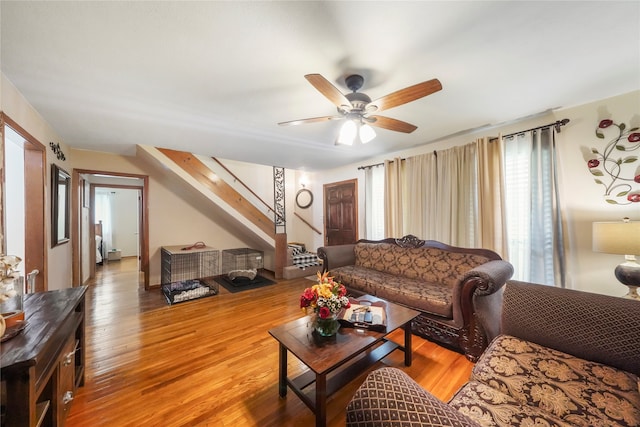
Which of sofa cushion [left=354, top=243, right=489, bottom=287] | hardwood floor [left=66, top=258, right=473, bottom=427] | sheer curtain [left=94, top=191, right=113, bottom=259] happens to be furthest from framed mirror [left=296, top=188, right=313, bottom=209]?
sheer curtain [left=94, top=191, right=113, bottom=259]

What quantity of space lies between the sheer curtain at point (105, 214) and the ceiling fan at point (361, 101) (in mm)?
7694

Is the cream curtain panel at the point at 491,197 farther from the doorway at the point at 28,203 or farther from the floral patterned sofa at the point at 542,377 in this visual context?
the doorway at the point at 28,203

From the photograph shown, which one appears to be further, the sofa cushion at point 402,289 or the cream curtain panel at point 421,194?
the cream curtain panel at point 421,194

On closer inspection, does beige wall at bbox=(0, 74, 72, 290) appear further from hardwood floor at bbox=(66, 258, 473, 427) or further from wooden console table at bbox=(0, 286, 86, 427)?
wooden console table at bbox=(0, 286, 86, 427)

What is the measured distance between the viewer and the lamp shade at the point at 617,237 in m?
1.77

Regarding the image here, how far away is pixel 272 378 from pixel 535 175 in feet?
11.1

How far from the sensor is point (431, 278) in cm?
290

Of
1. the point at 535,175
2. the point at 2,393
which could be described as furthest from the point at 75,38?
the point at 535,175

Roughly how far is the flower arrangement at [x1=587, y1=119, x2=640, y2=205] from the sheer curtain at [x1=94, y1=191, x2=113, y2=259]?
32.7 feet

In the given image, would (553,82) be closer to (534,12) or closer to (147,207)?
(534,12)

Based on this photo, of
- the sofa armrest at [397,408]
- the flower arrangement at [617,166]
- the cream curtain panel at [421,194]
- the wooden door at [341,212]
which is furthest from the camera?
the wooden door at [341,212]

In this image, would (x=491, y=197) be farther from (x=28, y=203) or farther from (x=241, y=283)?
(x=28, y=203)

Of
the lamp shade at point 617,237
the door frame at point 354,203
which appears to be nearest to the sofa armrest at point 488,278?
the lamp shade at point 617,237

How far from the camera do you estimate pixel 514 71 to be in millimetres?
1782
